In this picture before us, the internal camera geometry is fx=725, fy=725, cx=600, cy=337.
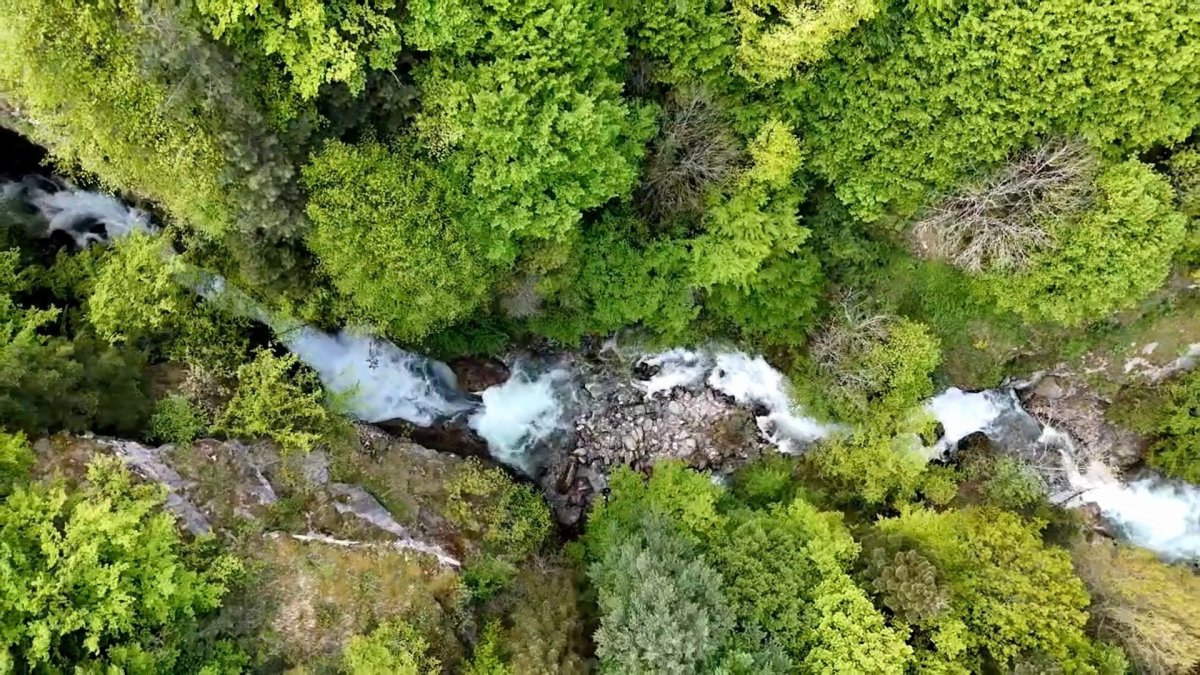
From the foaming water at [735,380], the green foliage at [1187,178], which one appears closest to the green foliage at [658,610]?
the foaming water at [735,380]

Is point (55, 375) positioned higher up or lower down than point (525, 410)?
lower down

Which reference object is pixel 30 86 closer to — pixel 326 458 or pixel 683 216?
pixel 326 458

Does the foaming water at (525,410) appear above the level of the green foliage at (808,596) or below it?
above

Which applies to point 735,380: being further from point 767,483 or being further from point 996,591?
point 996,591

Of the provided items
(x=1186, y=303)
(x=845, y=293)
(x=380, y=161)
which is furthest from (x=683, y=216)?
(x=1186, y=303)

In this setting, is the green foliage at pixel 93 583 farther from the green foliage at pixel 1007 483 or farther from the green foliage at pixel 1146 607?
the green foliage at pixel 1146 607

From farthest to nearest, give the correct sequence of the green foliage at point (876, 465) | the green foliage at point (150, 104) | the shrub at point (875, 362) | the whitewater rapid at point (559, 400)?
the whitewater rapid at point (559, 400) → the green foliage at point (876, 465) → the shrub at point (875, 362) → the green foliage at point (150, 104)

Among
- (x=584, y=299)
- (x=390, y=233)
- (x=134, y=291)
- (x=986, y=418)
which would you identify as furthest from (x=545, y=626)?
(x=986, y=418)
